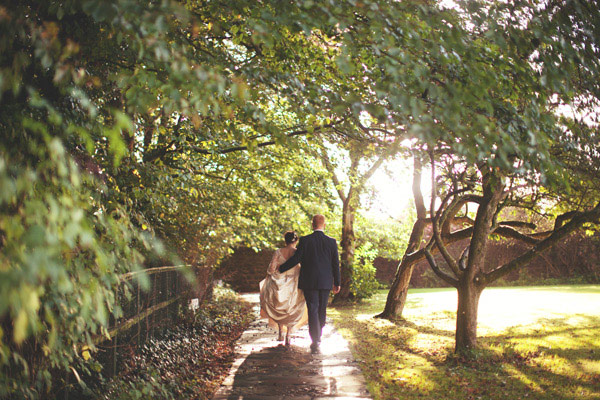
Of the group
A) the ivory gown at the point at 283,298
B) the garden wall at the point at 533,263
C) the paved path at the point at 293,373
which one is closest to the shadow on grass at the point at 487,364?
the paved path at the point at 293,373

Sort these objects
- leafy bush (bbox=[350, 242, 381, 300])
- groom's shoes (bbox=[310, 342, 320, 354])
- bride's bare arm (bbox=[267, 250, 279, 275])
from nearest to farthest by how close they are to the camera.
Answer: groom's shoes (bbox=[310, 342, 320, 354]) < bride's bare arm (bbox=[267, 250, 279, 275]) < leafy bush (bbox=[350, 242, 381, 300])

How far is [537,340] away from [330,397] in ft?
18.8

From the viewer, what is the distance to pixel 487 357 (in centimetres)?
715

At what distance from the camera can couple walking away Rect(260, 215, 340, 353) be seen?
759cm

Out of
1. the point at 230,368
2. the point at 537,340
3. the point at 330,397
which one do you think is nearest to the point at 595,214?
the point at 537,340

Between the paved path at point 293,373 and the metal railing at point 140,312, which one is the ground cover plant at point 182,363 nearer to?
the metal railing at point 140,312

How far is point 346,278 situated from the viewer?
59.2 feet

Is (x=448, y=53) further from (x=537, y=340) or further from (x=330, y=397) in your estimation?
(x=537, y=340)

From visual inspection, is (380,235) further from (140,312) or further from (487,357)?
(140,312)

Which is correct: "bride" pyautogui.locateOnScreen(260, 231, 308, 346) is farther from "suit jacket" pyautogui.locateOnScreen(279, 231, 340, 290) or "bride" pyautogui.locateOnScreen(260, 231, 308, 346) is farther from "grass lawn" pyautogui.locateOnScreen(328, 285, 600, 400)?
"grass lawn" pyautogui.locateOnScreen(328, 285, 600, 400)

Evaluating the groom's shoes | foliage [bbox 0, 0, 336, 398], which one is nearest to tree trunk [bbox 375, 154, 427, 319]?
the groom's shoes

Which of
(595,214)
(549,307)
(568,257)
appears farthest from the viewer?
(568,257)

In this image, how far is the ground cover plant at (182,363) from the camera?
4.59 metres

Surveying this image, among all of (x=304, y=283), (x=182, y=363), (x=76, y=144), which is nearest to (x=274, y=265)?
(x=304, y=283)
